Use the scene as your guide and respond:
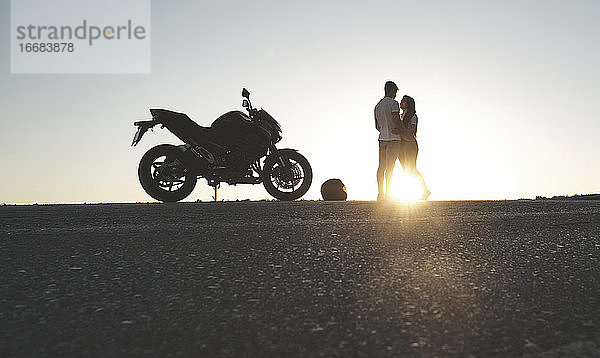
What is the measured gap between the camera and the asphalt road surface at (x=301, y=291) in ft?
6.39

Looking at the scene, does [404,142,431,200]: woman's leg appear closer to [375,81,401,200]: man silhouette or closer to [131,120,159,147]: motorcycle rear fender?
[375,81,401,200]: man silhouette

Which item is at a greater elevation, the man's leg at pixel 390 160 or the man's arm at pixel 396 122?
the man's arm at pixel 396 122

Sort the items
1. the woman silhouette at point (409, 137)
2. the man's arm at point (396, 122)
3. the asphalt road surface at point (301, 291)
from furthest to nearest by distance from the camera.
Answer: the woman silhouette at point (409, 137), the man's arm at point (396, 122), the asphalt road surface at point (301, 291)

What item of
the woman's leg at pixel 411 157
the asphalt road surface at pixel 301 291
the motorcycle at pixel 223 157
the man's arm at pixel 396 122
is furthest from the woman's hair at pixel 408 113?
the asphalt road surface at pixel 301 291

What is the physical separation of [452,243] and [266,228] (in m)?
1.53

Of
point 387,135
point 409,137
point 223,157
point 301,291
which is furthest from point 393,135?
point 301,291

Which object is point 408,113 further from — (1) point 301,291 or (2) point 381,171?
(1) point 301,291

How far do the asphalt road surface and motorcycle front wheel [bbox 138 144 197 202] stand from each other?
17.3 ft

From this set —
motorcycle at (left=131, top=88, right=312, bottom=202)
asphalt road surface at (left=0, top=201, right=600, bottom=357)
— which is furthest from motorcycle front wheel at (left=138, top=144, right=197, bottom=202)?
asphalt road surface at (left=0, top=201, right=600, bottom=357)

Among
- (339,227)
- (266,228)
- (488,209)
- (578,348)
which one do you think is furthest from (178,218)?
(578,348)

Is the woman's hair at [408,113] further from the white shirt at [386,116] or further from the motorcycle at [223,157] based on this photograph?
the motorcycle at [223,157]

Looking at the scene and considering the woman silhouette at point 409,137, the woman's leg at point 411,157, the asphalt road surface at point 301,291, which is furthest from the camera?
the woman's leg at point 411,157

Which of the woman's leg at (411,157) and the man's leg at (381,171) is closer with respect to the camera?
the man's leg at (381,171)

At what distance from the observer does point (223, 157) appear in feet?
36.1
